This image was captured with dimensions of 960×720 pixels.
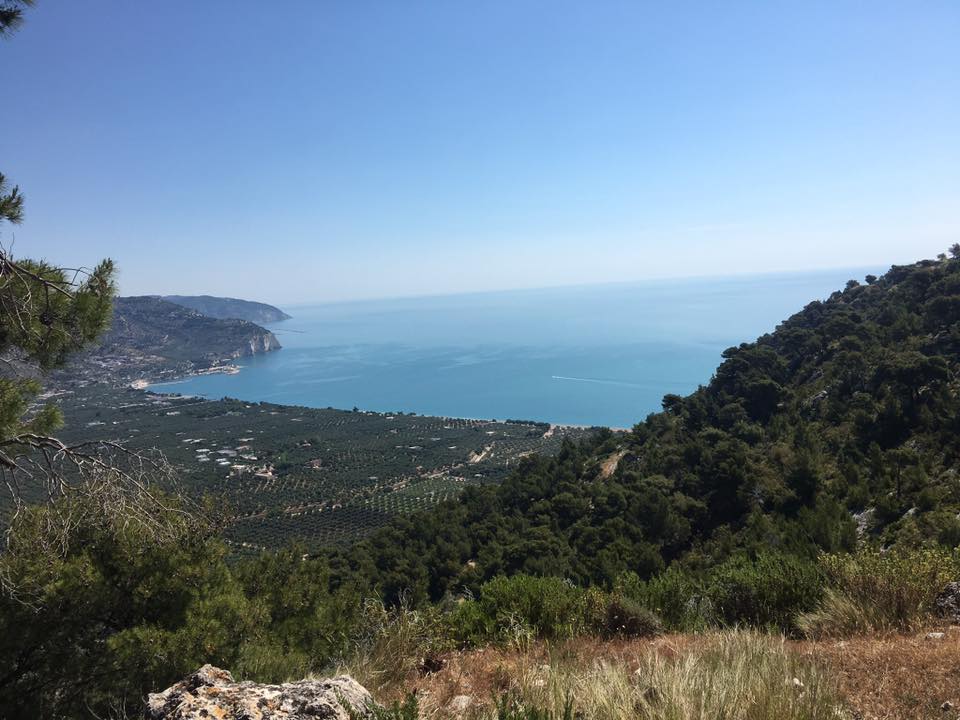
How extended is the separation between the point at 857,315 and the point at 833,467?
15.6 meters

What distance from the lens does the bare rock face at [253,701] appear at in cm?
210

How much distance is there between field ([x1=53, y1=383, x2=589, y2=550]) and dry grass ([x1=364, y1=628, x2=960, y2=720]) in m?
27.9

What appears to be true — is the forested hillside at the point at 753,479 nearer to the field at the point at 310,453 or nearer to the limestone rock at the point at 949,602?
the limestone rock at the point at 949,602

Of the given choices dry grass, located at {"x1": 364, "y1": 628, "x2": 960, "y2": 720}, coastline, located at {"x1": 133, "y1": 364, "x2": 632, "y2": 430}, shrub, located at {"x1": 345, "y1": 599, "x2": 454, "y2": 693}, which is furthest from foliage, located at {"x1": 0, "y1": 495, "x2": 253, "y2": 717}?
coastline, located at {"x1": 133, "y1": 364, "x2": 632, "y2": 430}

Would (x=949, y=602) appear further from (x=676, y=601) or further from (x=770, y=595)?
(x=676, y=601)

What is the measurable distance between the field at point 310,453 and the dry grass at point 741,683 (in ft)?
91.5

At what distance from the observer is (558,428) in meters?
56.3

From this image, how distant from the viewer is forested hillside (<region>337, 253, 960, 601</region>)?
11.1m

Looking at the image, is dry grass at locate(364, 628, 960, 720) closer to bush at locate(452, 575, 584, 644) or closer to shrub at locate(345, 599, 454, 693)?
shrub at locate(345, 599, 454, 693)

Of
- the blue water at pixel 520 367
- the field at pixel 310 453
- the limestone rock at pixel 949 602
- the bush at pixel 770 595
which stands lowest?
the field at pixel 310 453

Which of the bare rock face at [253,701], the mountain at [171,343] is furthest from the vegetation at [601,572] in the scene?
the mountain at [171,343]

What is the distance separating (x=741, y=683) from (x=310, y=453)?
52258 mm

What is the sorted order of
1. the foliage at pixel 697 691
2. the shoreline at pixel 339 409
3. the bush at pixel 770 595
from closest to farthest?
1. the foliage at pixel 697 691
2. the bush at pixel 770 595
3. the shoreline at pixel 339 409

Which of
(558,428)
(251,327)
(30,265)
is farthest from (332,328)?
(30,265)
